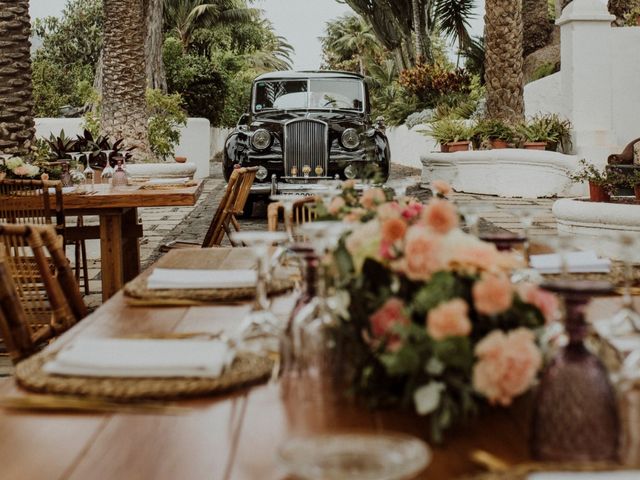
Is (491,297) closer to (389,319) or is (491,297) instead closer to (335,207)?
(389,319)

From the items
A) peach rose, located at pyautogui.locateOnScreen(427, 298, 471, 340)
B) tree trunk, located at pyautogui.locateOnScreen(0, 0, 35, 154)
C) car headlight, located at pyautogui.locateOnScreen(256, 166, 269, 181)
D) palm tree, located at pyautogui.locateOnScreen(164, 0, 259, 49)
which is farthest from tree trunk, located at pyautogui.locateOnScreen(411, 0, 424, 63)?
peach rose, located at pyautogui.locateOnScreen(427, 298, 471, 340)

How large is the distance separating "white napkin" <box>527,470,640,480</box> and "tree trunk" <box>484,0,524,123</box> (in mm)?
15327

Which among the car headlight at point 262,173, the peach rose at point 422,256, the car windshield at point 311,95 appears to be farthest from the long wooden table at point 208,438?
the car windshield at point 311,95

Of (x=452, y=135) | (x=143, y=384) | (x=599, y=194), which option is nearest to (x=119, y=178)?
(x=599, y=194)

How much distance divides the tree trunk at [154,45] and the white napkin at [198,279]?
21.5 meters

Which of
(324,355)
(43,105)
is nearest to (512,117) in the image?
(324,355)

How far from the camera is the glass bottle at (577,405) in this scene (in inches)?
58.7

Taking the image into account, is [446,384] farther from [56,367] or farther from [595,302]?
[595,302]

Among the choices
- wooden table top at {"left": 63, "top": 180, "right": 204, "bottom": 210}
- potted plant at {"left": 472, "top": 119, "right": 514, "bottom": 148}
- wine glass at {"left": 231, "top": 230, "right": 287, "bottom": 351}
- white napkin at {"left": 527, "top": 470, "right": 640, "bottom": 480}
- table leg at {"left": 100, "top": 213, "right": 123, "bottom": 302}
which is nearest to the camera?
white napkin at {"left": 527, "top": 470, "right": 640, "bottom": 480}

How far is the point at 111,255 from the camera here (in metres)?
6.32

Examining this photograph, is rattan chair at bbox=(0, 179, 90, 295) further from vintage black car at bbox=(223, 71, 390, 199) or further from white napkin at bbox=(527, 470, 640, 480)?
vintage black car at bbox=(223, 71, 390, 199)

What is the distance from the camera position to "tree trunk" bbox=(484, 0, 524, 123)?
1609cm

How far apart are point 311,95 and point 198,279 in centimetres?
1067

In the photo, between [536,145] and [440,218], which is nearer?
[440,218]
